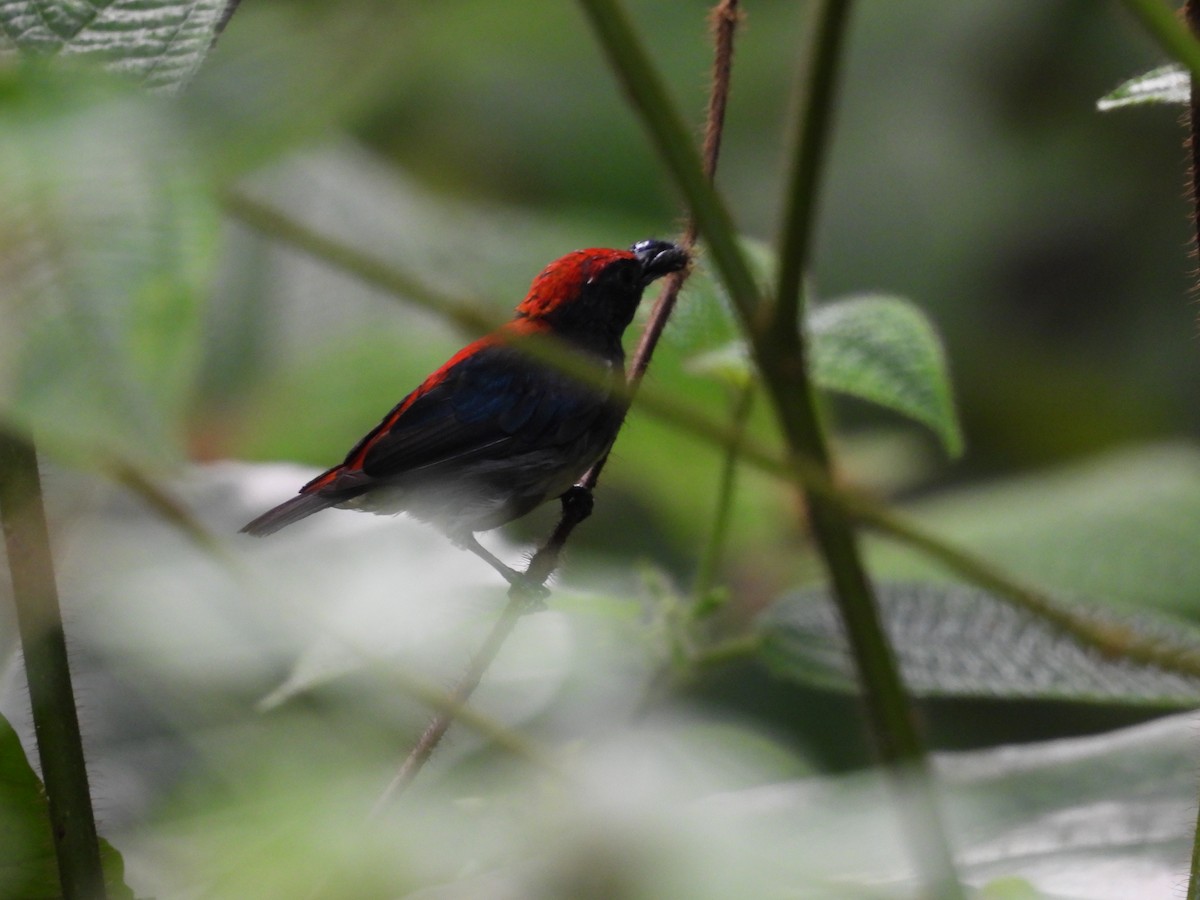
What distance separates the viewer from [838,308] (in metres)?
0.79

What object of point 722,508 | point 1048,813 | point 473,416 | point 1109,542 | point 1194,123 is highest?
point 1194,123

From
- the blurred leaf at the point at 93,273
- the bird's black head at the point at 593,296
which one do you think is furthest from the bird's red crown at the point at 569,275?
the blurred leaf at the point at 93,273

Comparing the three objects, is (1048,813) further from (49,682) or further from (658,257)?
(49,682)

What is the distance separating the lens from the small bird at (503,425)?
59cm

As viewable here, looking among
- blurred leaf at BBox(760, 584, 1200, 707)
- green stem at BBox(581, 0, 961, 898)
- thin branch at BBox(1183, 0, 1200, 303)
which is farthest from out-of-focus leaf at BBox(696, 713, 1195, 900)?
thin branch at BBox(1183, 0, 1200, 303)

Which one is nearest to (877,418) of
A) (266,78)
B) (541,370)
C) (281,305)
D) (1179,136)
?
(1179,136)

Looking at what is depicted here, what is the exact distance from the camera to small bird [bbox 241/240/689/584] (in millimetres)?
586

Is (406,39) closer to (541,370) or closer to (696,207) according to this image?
(696,207)

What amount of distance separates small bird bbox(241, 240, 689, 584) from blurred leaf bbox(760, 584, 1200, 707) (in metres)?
0.22

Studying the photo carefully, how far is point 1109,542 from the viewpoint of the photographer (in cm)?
152

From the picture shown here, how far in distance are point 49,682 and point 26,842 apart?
0.28ft

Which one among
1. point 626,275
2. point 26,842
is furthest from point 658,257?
point 26,842

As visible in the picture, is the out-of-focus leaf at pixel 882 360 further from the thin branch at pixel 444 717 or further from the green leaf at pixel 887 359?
the thin branch at pixel 444 717

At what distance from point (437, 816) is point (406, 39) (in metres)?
0.33
